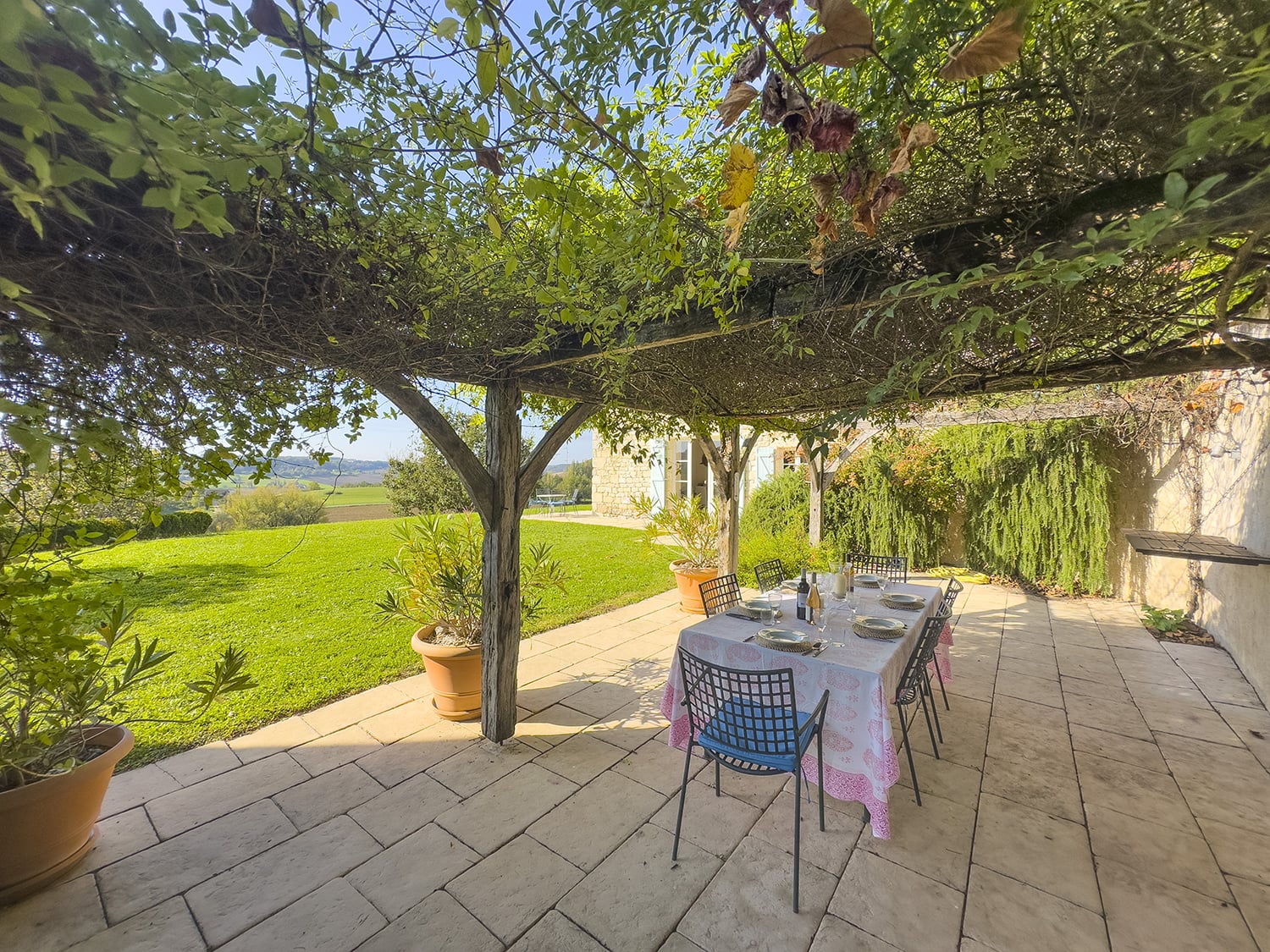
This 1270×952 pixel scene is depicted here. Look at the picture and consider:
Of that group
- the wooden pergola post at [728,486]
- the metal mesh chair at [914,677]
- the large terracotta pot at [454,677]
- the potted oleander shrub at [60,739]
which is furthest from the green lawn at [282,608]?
the metal mesh chair at [914,677]

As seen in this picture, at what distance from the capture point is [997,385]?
2441mm

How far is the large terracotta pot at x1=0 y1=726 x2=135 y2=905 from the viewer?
68.9 inches

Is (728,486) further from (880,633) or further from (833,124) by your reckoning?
(833,124)

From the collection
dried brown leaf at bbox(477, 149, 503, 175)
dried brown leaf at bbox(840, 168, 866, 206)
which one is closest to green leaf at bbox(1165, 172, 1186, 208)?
dried brown leaf at bbox(840, 168, 866, 206)

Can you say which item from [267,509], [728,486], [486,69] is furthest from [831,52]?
[267,509]

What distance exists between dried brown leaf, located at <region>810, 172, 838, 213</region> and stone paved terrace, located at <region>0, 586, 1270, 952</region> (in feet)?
7.19

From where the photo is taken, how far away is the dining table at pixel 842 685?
2039 mm

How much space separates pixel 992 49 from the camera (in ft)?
2.45

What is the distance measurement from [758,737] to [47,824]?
265 cm

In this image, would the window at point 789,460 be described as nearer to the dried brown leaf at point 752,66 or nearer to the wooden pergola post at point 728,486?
the wooden pergola post at point 728,486

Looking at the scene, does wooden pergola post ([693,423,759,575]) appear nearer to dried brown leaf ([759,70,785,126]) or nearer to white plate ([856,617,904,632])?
white plate ([856,617,904,632])

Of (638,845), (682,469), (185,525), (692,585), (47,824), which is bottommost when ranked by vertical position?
(638,845)

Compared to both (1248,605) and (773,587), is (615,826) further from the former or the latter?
(1248,605)

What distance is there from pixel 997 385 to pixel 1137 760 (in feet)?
7.11
